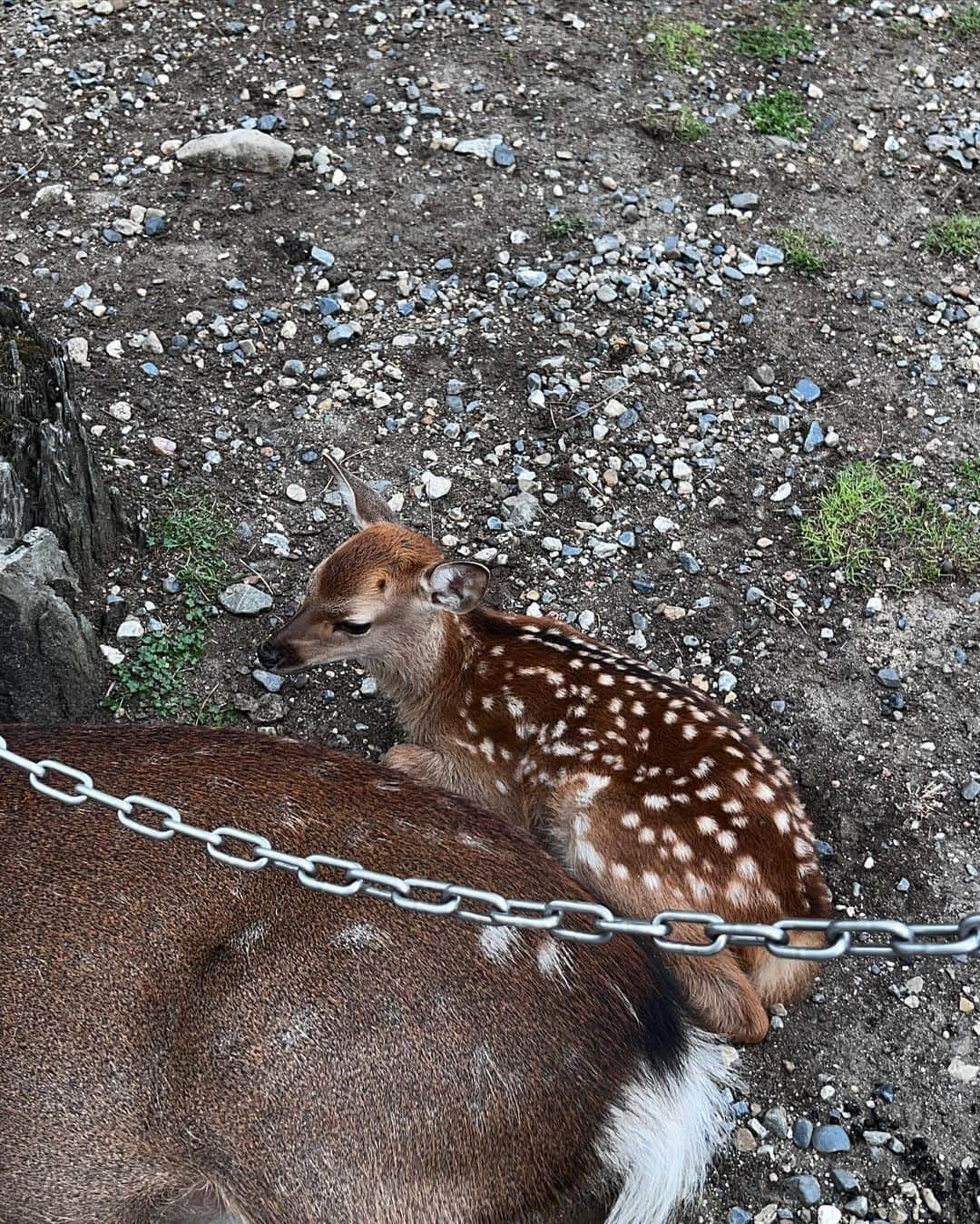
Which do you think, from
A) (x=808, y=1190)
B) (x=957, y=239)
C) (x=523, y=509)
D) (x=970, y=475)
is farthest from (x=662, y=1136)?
(x=957, y=239)

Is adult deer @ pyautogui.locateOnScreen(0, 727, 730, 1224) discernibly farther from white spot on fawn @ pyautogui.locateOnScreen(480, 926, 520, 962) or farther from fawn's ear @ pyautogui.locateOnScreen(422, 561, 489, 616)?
fawn's ear @ pyautogui.locateOnScreen(422, 561, 489, 616)

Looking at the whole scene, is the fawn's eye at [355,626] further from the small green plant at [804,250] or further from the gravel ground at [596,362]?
the small green plant at [804,250]

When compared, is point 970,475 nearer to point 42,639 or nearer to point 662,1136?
point 662,1136

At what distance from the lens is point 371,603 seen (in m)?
3.56

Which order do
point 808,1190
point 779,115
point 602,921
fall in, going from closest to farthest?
point 602,921, point 808,1190, point 779,115

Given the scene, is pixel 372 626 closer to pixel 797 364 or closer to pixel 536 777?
pixel 536 777

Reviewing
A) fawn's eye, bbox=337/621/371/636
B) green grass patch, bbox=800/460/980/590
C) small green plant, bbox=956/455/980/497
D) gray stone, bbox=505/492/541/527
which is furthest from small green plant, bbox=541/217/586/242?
fawn's eye, bbox=337/621/371/636

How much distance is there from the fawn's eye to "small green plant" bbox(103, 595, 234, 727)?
1.50 feet

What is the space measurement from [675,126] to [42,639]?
361 cm

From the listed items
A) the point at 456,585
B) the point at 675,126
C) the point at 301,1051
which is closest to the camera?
the point at 301,1051

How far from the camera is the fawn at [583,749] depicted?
3020 mm

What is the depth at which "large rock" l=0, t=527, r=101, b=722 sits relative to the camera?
131 inches

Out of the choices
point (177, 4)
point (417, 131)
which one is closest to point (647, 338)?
point (417, 131)

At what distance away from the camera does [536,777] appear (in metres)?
3.32
